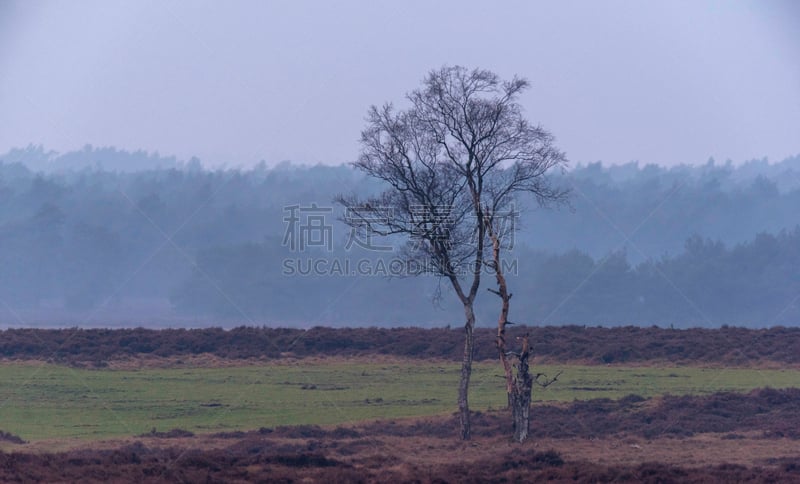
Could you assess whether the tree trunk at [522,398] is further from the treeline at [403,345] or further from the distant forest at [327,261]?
the distant forest at [327,261]

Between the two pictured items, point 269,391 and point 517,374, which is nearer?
point 517,374

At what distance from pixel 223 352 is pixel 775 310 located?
56952 millimetres

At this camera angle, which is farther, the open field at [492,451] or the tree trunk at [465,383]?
the tree trunk at [465,383]

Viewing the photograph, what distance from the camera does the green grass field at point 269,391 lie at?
2492 cm

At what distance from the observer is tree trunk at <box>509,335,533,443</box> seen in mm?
20406

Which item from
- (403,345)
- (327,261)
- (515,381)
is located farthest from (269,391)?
(327,261)

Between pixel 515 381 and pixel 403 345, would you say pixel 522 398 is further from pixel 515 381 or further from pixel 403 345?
pixel 403 345

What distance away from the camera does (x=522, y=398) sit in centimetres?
2053

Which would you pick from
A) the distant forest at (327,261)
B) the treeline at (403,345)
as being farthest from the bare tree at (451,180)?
the distant forest at (327,261)

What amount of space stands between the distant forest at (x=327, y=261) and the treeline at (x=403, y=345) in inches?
986

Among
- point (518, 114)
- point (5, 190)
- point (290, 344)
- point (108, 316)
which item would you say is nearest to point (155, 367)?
point (290, 344)

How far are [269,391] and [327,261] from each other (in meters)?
38.2

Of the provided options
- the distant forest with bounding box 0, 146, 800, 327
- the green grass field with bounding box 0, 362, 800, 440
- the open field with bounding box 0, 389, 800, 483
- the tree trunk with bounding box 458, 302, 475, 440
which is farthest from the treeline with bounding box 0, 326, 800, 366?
the distant forest with bounding box 0, 146, 800, 327

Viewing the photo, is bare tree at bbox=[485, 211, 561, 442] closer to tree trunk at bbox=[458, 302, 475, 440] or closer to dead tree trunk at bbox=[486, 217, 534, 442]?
dead tree trunk at bbox=[486, 217, 534, 442]
